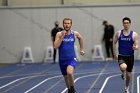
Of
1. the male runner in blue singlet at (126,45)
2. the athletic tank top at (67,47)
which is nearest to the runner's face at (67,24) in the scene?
the athletic tank top at (67,47)

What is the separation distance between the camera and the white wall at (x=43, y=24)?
1088 inches

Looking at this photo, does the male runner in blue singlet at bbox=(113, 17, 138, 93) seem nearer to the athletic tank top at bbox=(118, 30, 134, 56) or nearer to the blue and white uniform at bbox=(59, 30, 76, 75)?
the athletic tank top at bbox=(118, 30, 134, 56)

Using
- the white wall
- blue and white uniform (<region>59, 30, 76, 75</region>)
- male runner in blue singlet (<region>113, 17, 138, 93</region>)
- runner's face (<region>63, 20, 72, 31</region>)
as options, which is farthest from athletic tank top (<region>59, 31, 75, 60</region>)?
the white wall

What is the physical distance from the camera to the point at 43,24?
28.0 meters

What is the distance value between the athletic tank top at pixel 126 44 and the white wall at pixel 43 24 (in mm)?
15193

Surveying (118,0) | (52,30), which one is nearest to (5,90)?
(52,30)

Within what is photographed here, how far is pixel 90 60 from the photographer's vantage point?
2761cm

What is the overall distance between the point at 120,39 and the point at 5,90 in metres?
4.36

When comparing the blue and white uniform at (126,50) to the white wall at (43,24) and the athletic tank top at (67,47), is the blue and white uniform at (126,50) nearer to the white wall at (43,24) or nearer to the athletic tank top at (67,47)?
the athletic tank top at (67,47)

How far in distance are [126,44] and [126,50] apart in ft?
0.63

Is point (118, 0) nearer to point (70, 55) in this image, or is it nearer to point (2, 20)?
point (2, 20)

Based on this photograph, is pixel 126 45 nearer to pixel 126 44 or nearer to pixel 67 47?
pixel 126 44

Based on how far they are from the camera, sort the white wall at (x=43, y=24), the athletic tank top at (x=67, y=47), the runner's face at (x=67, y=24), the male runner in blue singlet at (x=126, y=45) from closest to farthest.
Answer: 1. the runner's face at (x=67, y=24)
2. the athletic tank top at (x=67, y=47)
3. the male runner in blue singlet at (x=126, y=45)
4. the white wall at (x=43, y=24)

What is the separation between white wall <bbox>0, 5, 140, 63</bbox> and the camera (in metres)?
27.6
